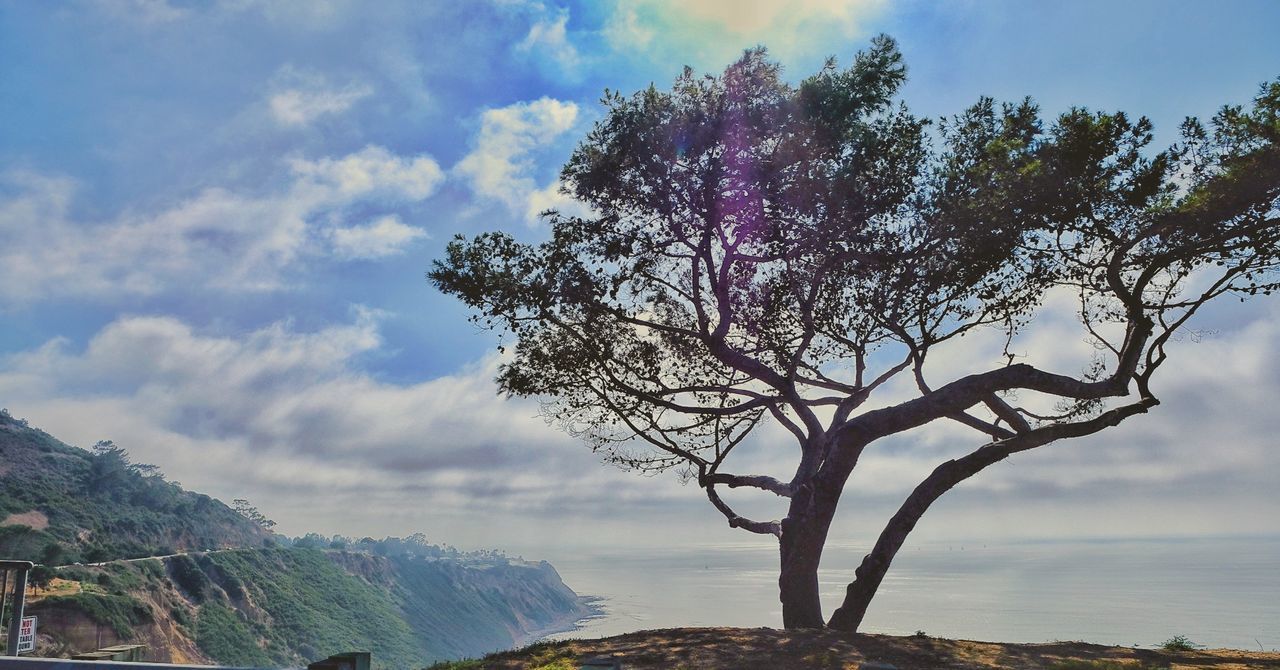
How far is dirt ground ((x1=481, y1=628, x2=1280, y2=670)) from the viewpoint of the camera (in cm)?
874

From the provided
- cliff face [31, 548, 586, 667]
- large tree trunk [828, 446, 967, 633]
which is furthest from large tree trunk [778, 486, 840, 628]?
cliff face [31, 548, 586, 667]

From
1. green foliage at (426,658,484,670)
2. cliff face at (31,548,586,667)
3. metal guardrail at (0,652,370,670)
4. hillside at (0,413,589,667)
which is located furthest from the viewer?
hillside at (0,413,589,667)

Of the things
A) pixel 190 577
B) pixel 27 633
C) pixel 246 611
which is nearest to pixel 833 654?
pixel 27 633

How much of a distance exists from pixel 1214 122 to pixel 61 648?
80267mm

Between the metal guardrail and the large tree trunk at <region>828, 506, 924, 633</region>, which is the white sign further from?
the large tree trunk at <region>828, 506, 924, 633</region>

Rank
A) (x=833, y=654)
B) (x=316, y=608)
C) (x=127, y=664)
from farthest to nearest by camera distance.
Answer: (x=316, y=608) < (x=833, y=654) < (x=127, y=664)

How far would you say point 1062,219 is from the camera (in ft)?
43.2

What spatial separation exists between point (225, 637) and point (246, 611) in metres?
12.0

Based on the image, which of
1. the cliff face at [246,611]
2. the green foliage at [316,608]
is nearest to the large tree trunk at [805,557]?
the cliff face at [246,611]

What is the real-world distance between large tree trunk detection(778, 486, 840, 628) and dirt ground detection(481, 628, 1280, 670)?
2.06m

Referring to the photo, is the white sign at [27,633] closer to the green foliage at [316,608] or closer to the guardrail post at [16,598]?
the guardrail post at [16,598]

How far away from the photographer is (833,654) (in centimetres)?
895

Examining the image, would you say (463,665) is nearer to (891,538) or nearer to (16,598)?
(16,598)

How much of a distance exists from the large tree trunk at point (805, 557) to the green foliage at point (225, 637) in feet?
326
